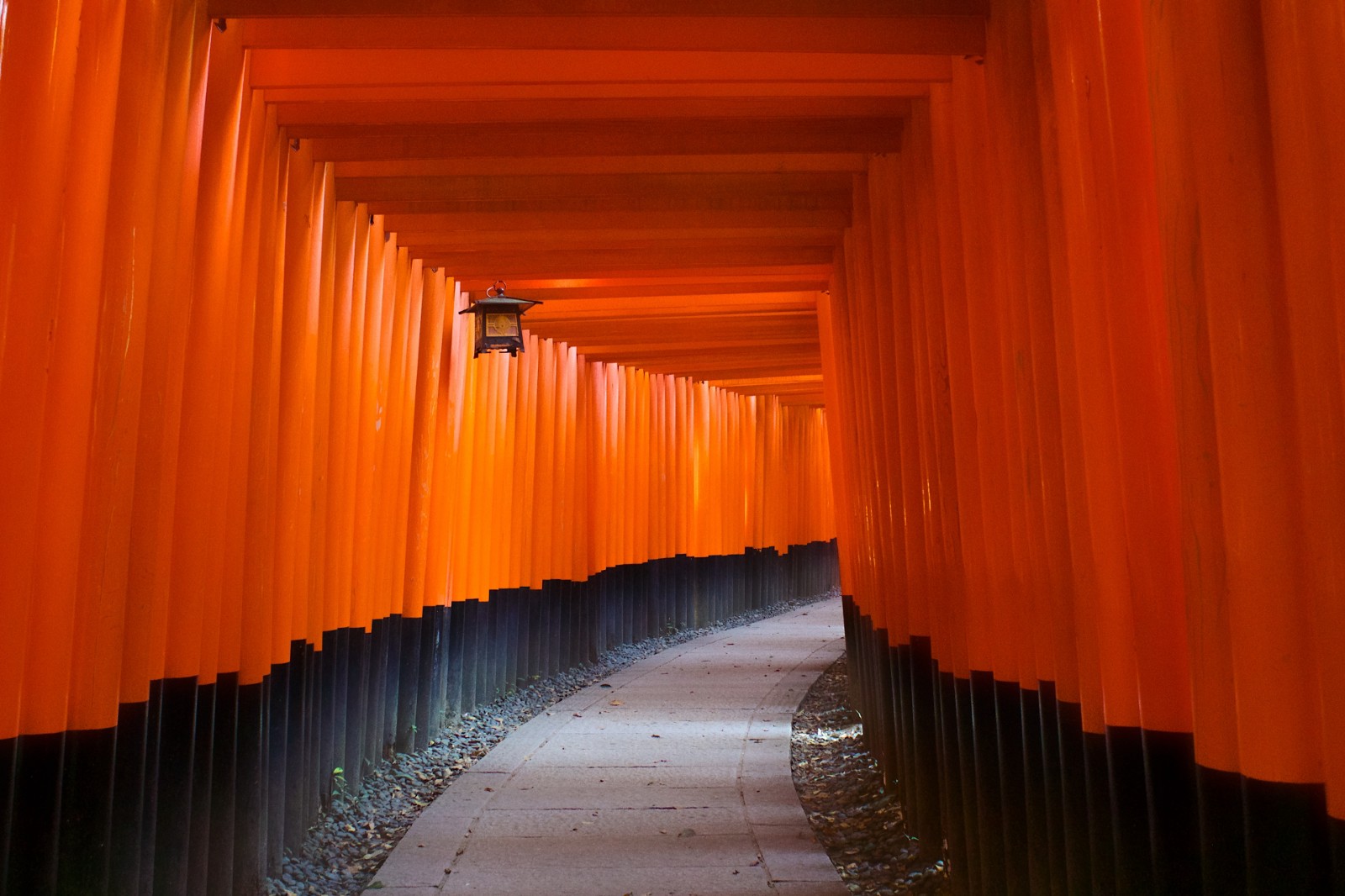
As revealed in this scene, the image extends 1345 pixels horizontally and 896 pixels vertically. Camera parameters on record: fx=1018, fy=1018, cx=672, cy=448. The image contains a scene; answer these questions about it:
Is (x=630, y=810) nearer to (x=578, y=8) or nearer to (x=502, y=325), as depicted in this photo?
(x=502, y=325)

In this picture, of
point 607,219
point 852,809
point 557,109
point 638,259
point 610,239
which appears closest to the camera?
point 557,109

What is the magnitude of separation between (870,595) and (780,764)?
4.24 ft

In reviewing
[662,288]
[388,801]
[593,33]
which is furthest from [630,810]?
[662,288]

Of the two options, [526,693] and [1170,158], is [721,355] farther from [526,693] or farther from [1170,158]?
[1170,158]

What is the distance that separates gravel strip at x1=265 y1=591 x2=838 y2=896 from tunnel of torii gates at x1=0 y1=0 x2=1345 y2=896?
20 centimetres

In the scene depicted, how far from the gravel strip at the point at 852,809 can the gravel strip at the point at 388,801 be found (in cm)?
228

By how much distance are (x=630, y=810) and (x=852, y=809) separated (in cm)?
133

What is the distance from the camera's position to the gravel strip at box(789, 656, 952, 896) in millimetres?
4789

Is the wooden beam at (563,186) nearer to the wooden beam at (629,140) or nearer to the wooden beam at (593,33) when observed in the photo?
the wooden beam at (629,140)

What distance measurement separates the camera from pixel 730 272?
26.2 ft

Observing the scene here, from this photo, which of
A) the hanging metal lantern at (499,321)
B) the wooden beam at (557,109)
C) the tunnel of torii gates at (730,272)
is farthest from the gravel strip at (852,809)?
the wooden beam at (557,109)

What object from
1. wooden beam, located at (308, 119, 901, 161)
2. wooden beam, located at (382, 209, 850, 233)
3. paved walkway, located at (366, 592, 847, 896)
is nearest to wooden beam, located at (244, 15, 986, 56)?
wooden beam, located at (308, 119, 901, 161)

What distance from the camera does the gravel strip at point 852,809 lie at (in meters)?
4.79

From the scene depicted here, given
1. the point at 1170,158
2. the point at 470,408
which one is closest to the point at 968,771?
the point at 1170,158
